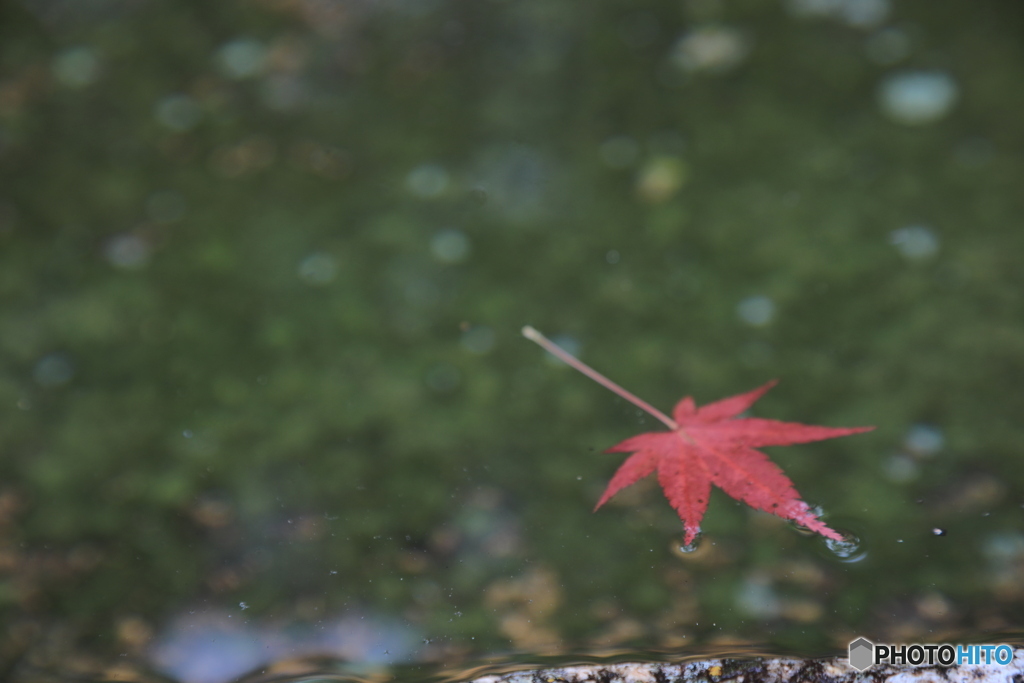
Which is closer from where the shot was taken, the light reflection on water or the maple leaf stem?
the light reflection on water

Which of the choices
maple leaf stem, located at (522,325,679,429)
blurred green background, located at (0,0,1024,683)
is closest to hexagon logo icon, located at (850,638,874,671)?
blurred green background, located at (0,0,1024,683)

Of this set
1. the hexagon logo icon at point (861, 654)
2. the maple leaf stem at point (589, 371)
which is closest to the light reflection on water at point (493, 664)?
the hexagon logo icon at point (861, 654)

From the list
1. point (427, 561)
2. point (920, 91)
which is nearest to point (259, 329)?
point (427, 561)

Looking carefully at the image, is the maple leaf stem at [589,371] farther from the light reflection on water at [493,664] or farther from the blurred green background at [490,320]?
the light reflection on water at [493,664]

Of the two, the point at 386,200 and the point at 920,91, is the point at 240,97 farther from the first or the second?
the point at 920,91

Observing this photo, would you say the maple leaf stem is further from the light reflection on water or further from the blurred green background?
the light reflection on water
